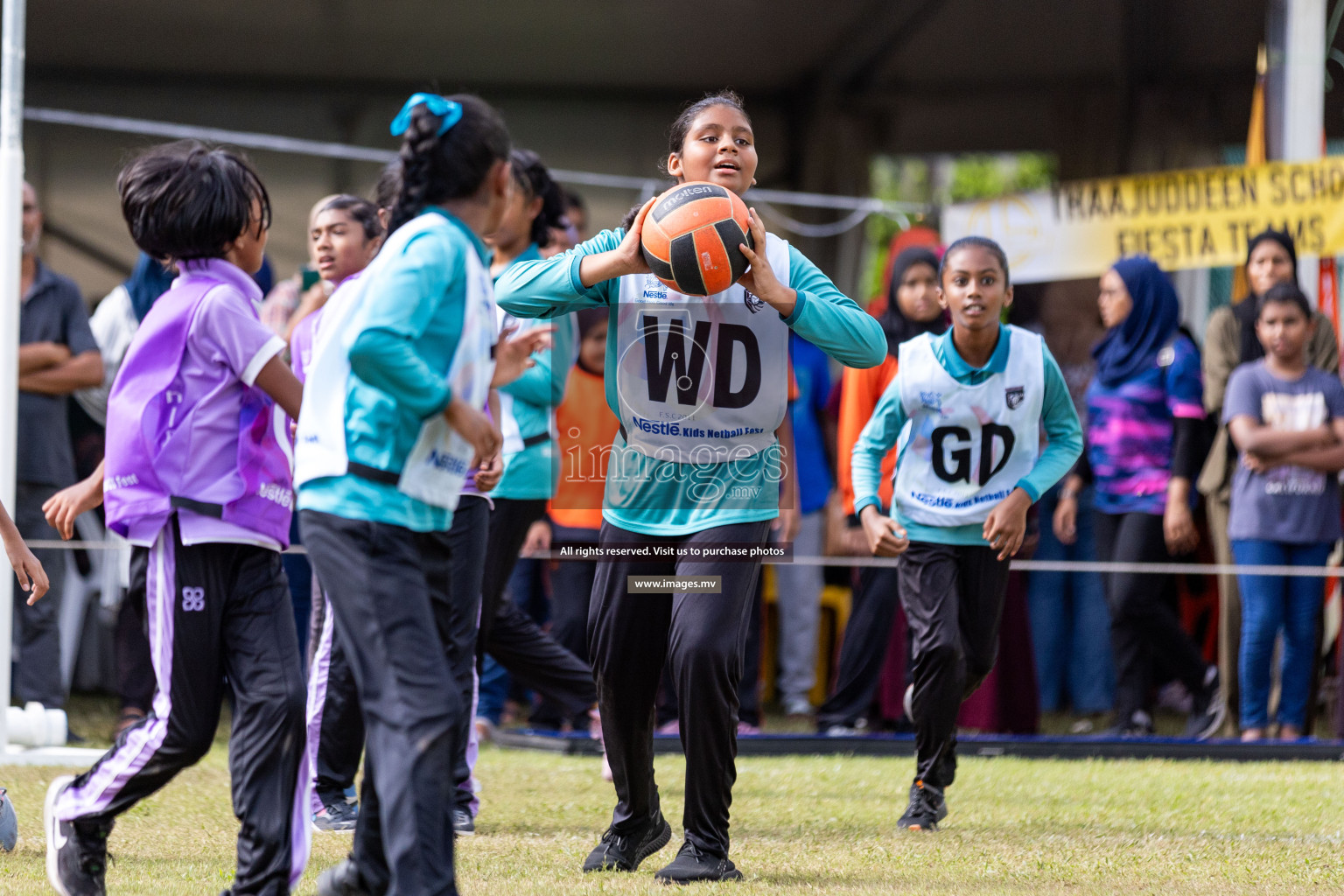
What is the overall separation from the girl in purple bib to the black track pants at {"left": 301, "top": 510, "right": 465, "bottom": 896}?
0.46 meters

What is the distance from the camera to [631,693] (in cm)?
439

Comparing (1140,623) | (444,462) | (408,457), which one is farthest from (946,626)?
(1140,623)

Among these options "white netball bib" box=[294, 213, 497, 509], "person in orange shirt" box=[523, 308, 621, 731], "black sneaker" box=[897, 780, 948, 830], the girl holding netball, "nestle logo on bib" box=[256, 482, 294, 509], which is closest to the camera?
"white netball bib" box=[294, 213, 497, 509]

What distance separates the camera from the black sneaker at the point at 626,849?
172 inches

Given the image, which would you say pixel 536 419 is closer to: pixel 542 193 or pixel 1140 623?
pixel 542 193

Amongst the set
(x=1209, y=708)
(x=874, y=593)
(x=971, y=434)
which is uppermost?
(x=971, y=434)

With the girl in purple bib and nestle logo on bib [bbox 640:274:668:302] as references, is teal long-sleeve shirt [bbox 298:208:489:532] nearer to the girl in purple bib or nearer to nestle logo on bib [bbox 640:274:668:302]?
the girl in purple bib

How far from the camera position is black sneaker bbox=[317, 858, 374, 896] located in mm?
3479

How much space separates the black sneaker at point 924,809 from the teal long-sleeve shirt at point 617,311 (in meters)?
1.37

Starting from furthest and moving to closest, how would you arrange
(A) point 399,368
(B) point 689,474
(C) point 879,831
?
(C) point 879,831, (B) point 689,474, (A) point 399,368

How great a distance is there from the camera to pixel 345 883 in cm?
349

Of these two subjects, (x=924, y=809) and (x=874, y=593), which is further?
(x=874, y=593)

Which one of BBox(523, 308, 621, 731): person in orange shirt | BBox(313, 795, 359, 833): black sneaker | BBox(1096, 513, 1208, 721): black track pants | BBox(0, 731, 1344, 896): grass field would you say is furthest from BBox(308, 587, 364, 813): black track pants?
BBox(1096, 513, 1208, 721): black track pants

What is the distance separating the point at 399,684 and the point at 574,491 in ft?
12.2
